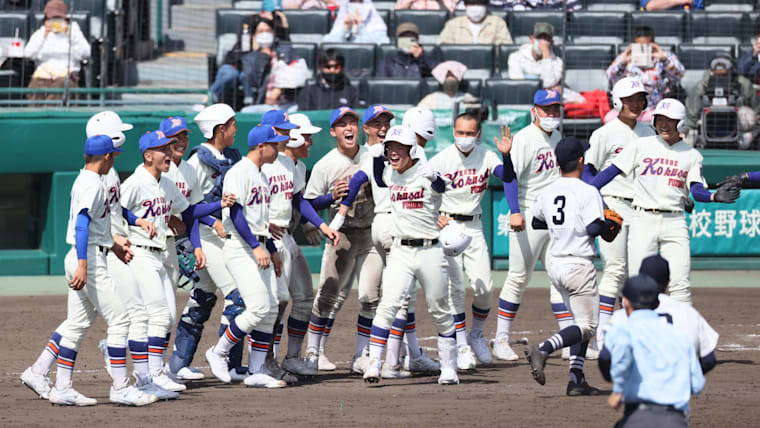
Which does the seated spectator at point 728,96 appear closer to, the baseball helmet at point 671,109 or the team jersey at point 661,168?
the team jersey at point 661,168

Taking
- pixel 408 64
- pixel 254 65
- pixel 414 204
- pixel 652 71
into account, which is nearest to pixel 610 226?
pixel 414 204

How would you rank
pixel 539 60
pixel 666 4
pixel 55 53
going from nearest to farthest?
1. pixel 55 53
2. pixel 539 60
3. pixel 666 4

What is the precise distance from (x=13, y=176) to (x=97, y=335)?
Answer: 12.2 ft

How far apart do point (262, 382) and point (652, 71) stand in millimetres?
7353

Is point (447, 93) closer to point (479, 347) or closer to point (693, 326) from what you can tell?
point (479, 347)

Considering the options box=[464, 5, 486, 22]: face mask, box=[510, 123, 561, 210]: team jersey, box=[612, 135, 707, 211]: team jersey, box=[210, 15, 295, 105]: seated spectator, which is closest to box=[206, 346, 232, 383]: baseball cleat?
box=[510, 123, 561, 210]: team jersey

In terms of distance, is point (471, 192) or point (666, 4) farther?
point (666, 4)

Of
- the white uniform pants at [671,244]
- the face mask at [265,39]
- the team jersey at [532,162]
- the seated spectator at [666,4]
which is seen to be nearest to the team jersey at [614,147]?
the team jersey at [532,162]

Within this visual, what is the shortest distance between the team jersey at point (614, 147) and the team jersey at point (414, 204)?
1925 millimetres

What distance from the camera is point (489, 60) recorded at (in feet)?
47.2

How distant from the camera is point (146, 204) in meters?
7.28

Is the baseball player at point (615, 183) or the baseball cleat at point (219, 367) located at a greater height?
the baseball player at point (615, 183)

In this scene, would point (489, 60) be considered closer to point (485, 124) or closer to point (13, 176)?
point (485, 124)

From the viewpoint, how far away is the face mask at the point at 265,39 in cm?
1382
